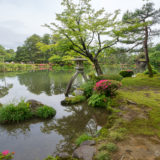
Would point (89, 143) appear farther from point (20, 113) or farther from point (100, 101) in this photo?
point (20, 113)

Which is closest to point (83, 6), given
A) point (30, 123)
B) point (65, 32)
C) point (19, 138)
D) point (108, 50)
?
point (65, 32)

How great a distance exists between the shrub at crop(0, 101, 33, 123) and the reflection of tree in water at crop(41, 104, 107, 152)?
102cm

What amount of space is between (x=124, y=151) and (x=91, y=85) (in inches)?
207

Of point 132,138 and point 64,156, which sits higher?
point 132,138

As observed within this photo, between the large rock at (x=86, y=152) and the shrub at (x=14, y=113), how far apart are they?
9.97 feet

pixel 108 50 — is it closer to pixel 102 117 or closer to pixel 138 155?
pixel 102 117

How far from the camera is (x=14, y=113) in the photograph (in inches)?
186

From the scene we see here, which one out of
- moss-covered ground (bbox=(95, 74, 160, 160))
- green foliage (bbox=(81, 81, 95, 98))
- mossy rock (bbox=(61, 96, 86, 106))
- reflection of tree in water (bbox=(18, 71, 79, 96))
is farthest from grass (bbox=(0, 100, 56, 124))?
reflection of tree in water (bbox=(18, 71, 79, 96))

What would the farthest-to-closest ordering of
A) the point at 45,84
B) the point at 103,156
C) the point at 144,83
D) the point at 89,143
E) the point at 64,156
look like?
the point at 45,84, the point at 144,83, the point at 89,143, the point at 64,156, the point at 103,156

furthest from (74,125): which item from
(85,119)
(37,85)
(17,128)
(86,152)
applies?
(37,85)

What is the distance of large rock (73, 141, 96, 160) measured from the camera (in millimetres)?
2520

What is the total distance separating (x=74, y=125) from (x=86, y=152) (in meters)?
1.86

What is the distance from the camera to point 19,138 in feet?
12.7

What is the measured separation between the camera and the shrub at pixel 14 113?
4.61 meters
